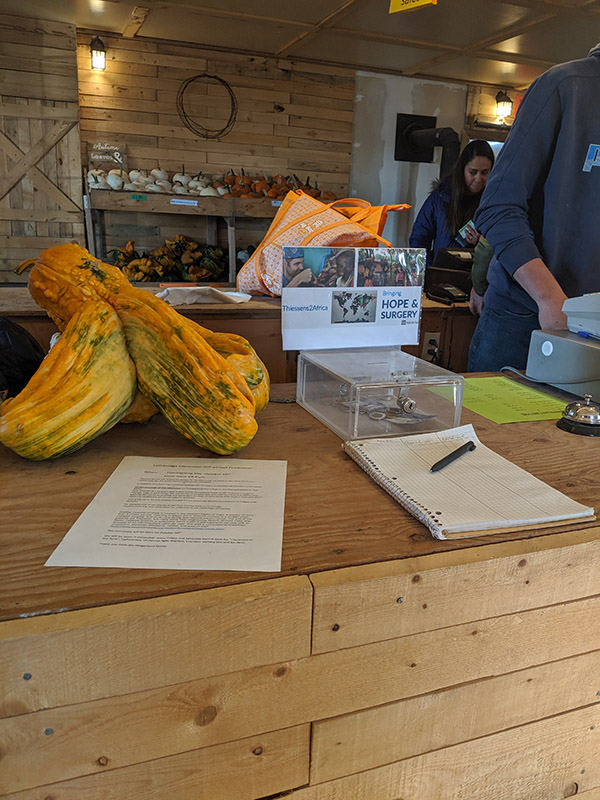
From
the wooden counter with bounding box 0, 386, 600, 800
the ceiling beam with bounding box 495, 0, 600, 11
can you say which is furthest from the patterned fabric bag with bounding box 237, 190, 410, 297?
the ceiling beam with bounding box 495, 0, 600, 11

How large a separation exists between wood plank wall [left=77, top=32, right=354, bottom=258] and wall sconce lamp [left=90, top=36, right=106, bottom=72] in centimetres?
10

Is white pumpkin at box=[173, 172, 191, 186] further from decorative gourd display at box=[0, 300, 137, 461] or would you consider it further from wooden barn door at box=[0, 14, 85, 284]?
decorative gourd display at box=[0, 300, 137, 461]

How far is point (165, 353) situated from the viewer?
74 cm

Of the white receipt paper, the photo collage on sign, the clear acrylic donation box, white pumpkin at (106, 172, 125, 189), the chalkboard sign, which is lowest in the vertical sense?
the white receipt paper

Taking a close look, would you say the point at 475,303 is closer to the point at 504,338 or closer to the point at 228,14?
the point at 504,338

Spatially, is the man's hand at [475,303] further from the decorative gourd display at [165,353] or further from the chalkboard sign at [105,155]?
the chalkboard sign at [105,155]

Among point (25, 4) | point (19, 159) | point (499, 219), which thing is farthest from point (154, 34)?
point (499, 219)

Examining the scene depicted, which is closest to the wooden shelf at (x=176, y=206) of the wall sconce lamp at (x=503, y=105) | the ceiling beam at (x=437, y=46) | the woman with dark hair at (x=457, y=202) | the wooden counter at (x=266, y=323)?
the ceiling beam at (x=437, y=46)

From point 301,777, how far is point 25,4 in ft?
16.2

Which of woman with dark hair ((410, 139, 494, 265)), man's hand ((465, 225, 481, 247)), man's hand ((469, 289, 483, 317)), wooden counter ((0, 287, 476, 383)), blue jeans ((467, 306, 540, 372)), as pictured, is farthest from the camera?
woman with dark hair ((410, 139, 494, 265))

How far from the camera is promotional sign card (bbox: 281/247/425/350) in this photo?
1.08m

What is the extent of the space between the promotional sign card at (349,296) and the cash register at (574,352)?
303 millimetres

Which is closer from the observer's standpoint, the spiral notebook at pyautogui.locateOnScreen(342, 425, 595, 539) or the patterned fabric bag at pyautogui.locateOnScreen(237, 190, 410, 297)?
the spiral notebook at pyautogui.locateOnScreen(342, 425, 595, 539)

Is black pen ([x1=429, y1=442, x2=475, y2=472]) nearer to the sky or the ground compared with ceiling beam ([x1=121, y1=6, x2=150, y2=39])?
nearer to the ground
